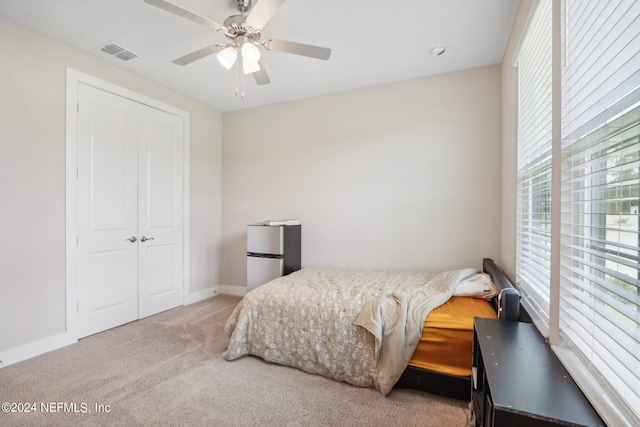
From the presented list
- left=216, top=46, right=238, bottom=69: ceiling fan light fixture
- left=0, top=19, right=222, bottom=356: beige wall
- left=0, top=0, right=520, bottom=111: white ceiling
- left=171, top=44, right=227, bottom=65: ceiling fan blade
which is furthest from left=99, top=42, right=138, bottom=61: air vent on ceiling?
left=216, top=46, right=238, bottom=69: ceiling fan light fixture

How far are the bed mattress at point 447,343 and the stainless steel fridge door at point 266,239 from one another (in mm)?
1927

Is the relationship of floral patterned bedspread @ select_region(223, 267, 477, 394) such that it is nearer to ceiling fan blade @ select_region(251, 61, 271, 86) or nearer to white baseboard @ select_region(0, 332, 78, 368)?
white baseboard @ select_region(0, 332, 78, 368)

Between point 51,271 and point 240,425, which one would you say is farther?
point 51,271

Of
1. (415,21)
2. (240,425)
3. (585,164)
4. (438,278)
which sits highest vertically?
(415,21)

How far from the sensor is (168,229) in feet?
11.9

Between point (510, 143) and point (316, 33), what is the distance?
1891mm

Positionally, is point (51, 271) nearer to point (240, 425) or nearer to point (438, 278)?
point (240, 425)

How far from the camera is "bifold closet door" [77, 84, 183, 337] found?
112 inches

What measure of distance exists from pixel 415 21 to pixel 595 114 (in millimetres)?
1749

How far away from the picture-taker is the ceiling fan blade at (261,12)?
1613 millimetres

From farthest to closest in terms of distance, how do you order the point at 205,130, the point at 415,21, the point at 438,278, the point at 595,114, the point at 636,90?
1. the point at 205,130
2. the point at 438,278
3. the point at 415,21
4. the point at 595,114
5. the point at 636,90

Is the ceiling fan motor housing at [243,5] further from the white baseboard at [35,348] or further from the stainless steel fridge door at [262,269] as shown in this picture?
the white baseboard at [35,348]

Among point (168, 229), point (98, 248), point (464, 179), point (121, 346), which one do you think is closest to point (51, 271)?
point (98, 248)

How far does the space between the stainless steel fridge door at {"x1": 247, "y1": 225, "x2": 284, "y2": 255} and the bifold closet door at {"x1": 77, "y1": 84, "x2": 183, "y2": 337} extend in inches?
40.5
